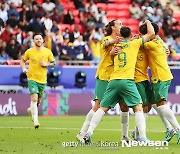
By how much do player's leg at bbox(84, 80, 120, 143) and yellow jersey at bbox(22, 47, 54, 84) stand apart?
21.7ft

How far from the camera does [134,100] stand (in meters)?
15.0

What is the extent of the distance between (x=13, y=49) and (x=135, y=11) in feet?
28.6

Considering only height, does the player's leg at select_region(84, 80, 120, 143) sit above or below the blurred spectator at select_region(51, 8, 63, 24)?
below

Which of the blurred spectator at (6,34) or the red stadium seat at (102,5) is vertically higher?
the red stadium seat at (102,5)

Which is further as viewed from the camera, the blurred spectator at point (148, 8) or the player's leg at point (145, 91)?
the blurred spectator at point (148, 8)

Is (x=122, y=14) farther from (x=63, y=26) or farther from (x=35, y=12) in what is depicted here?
(x=35, y=12)

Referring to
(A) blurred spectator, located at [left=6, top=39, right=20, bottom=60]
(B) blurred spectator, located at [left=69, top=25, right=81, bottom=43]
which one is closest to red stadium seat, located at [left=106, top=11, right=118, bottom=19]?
(B) blurred spectator, located at [left=69, top=25, right=81, bottom=43]

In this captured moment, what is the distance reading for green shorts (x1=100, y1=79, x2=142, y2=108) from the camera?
49.1 feet

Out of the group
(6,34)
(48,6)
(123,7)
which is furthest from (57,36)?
(123,7)

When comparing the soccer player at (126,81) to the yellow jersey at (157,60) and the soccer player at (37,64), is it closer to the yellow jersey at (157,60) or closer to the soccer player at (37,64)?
the yellow jersey at (157,60)

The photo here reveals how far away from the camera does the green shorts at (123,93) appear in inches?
590

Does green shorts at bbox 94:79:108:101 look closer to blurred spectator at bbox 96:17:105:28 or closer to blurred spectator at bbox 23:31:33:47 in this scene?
blurred spectator at bbox 23:31:33:47

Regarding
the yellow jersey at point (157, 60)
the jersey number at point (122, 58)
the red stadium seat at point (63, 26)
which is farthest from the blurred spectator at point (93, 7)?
the jersey number at point (122, 58)

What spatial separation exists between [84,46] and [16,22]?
2.99 metres
